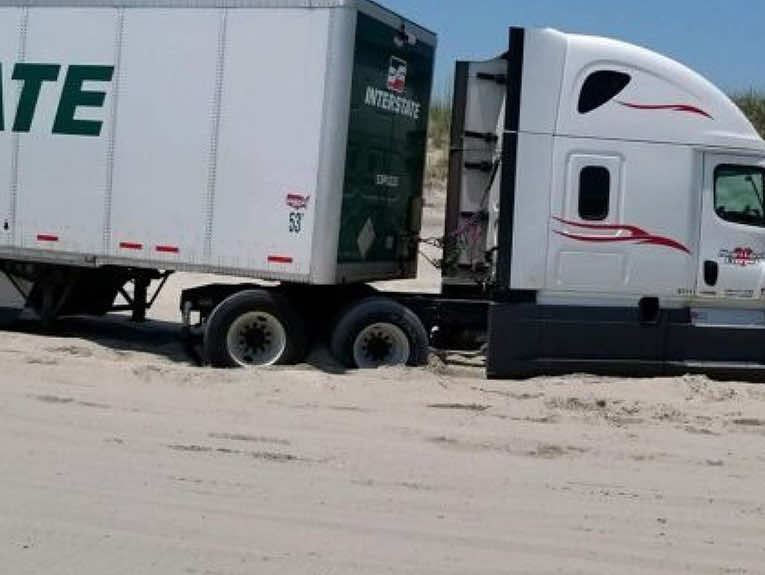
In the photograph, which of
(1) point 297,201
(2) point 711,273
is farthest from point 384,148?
(2) point 711,273

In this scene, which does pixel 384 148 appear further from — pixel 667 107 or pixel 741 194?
pixel 741 194

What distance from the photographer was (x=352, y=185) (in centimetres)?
1039

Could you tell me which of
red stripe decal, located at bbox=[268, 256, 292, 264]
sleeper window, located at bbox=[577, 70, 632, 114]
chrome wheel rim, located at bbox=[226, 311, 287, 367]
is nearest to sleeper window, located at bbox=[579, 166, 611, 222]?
sleeper window, located at bbox=[577, 70, 632, 114]

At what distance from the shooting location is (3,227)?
11.1m

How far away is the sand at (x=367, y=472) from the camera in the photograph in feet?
16.5

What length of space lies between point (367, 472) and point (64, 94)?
6125mm

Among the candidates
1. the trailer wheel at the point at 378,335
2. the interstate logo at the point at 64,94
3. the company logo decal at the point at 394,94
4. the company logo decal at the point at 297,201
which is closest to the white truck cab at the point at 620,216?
the trailer wheel at the point at 378,335

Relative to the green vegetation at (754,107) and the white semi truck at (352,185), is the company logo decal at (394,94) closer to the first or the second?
the white semi truck at (352,185)

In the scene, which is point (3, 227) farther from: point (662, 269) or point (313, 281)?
point (662, 269)

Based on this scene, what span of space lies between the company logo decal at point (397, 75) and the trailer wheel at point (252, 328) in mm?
2478

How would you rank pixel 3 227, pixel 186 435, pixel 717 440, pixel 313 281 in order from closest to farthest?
pixel 186 435
pixel 717 440
pixel 313 281
pixel 3 227

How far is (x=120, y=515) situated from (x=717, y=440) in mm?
4620

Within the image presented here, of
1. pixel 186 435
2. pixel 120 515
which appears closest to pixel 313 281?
pixel 186 435

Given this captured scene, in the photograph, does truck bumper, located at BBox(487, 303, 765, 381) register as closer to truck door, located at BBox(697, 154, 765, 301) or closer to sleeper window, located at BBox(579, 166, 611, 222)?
truck door, located at BBox(697, 154, 765, 301)
